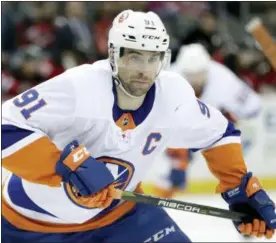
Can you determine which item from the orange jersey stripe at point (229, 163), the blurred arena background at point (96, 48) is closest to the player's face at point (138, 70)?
the orange jersey stripe at point (229, 163)

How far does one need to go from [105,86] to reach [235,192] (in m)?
0.61

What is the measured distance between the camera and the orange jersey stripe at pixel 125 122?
2.40 metres

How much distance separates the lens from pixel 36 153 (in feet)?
7.44

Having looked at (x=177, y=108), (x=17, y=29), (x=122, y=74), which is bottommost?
(x=17, y=29)

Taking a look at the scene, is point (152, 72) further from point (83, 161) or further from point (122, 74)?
point (83, 161)

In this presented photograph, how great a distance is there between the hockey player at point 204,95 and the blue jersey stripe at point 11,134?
7.41 ft

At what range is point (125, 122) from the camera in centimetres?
241

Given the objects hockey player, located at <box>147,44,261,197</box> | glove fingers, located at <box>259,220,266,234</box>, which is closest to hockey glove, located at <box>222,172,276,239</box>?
glove fingers, located at <box>259,220,266,234</box>

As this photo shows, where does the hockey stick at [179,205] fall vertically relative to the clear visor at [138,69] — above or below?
below

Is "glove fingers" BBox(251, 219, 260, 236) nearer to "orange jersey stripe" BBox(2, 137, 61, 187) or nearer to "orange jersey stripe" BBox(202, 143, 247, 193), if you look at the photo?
"orange jersey stripe" BBox(202, 143, 247, 193)

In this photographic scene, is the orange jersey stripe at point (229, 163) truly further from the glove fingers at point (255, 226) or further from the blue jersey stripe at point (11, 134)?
the blue jersey stripe at point (11, 134)

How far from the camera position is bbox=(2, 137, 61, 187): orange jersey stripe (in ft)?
7.43

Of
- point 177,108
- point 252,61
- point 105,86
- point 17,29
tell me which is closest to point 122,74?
point 105,86

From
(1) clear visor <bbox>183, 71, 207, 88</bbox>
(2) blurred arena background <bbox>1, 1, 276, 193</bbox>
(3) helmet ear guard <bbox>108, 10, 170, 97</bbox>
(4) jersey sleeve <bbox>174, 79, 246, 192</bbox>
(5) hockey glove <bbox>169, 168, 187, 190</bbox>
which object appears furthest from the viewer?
(2) blurred arena background <bbox>1, 1, 276, 193</bbox>
